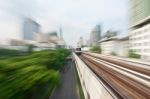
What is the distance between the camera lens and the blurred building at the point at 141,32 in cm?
7532

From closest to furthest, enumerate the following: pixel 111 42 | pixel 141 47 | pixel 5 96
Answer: pixel 5 96
pixel 141 47
pixel 111 42

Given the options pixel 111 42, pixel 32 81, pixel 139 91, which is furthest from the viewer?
pixel 111 42

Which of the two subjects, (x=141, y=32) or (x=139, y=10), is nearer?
(x=141, y=32)

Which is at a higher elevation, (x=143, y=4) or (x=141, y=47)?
(x=143, y=4)

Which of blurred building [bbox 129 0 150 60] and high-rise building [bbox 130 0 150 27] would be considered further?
high-rise building [bbox 130 0 150 27]

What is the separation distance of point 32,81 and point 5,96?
4027 millimetres

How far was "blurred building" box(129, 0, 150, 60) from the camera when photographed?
7532cm

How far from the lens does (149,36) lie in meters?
72.9

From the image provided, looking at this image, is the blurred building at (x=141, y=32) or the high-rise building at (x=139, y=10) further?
the high-rise building at (x=139, y=10)

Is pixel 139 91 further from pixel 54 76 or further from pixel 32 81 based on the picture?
pixel 32 81

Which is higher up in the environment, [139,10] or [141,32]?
[139,10]

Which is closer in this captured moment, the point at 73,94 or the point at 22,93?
the point at 22,93

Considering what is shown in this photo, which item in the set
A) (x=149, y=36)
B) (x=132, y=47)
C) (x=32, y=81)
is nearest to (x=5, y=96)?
(x=32, y=81)

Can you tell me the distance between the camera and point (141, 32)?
82750 mm
